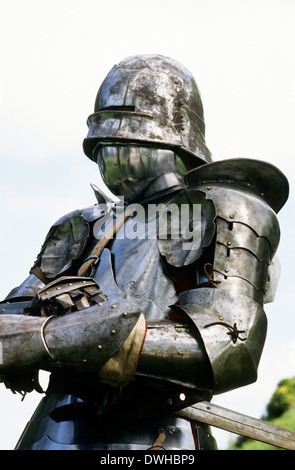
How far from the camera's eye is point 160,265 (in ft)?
27.4

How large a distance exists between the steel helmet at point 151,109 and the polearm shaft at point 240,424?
222 centimetres

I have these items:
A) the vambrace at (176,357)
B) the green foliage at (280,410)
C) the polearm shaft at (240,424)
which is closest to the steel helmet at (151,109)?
the vambrace at (176,357)

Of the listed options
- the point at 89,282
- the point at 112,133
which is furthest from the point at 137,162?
the point at 89,282

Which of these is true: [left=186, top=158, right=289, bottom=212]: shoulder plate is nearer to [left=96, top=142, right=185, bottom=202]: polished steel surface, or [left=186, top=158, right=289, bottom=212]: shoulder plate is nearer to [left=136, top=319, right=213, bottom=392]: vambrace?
[left=96, top=142, right=185, bottom=202]: polished steel surface

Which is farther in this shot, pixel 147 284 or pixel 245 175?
pixel 245 175

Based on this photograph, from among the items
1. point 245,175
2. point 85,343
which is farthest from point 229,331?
point 245,175

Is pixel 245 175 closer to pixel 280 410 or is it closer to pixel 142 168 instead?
pixel 142 168

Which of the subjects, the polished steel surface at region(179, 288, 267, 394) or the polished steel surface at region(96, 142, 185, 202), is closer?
the polished steel surface at region(179, 288, 267, 394)

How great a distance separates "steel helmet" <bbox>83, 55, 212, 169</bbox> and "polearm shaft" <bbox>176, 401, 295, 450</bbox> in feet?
7.28

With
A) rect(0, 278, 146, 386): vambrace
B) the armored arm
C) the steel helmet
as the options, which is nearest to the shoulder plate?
the armored arm

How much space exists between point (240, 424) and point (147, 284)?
4.25 ft

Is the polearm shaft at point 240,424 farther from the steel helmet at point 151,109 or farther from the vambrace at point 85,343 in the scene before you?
the steel helmet at point 151,109

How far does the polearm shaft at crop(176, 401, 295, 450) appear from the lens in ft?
26.2

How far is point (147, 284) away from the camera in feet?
27.0
